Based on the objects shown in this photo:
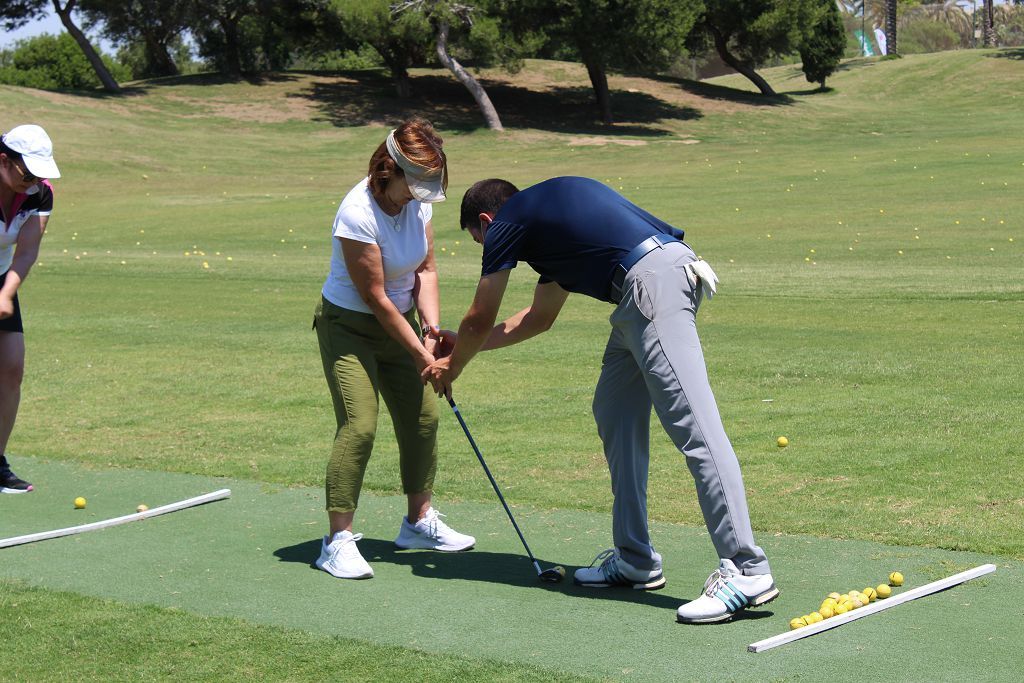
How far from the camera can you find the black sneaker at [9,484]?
299 inches

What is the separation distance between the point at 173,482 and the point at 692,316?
13.5 ft

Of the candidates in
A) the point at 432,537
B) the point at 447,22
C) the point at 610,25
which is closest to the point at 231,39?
the point at 447,22

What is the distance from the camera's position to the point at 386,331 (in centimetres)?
584

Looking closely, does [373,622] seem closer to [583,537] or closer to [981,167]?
[583,537]

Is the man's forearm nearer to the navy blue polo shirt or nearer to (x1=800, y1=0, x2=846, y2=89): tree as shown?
the navy blue polo shirt

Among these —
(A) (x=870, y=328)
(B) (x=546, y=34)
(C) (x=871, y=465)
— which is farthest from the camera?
(B) (x=546, y=34)

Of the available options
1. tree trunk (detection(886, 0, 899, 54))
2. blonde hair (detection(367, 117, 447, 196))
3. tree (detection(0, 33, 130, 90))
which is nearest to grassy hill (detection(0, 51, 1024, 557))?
blonde hair (detection(367, 117, 447, 196))

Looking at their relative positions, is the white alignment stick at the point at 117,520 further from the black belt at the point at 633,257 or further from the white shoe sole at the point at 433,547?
the black belt at the point at 633,257

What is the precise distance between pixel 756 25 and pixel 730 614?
2222 inches

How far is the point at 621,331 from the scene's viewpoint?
5.18 metres

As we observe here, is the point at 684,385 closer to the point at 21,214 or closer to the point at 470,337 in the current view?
the point at 470,337

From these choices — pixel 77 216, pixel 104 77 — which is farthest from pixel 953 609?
pixel 104 77

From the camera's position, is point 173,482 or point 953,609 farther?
point 173,482

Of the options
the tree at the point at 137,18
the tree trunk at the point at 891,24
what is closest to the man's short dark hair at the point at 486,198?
the tree at the point at 137,18
